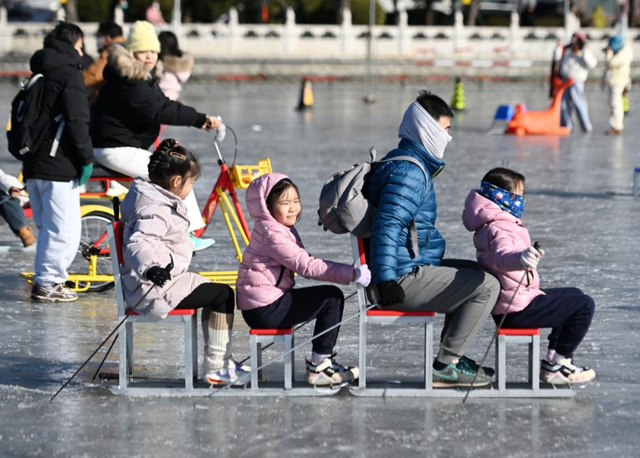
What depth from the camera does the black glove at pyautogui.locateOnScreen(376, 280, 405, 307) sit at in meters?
5.01

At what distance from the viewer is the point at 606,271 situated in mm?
8367

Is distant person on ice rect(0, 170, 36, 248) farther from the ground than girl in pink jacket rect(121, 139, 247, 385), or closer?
closer

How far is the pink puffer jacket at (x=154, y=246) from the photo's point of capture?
5219 millimetres

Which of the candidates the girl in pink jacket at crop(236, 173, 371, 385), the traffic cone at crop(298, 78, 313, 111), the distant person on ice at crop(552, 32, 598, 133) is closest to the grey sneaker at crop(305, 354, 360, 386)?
the girl in pink jacket at crop(236, 173, 371, 385)

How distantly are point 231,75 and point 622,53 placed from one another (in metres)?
18.7

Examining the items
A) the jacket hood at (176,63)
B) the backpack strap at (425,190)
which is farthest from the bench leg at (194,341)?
the jacket hood at (176,63)

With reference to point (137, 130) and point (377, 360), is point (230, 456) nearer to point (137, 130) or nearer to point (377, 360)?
point (377, 360)

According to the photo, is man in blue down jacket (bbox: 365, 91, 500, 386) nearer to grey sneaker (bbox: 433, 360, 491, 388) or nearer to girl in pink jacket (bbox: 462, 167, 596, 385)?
grey sneaker (bbox: 433, 360, 491, 388)

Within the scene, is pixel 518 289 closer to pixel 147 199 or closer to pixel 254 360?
pixel 254 360

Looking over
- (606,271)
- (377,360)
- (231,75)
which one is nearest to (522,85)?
(231,75)

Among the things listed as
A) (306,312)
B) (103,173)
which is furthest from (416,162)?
(103,173)

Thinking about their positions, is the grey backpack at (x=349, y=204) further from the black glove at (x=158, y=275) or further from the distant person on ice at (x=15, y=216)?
the distant person on ice at (x=15, y=216)

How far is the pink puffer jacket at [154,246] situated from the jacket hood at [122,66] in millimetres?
2349

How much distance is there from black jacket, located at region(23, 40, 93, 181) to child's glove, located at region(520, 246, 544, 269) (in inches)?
125
